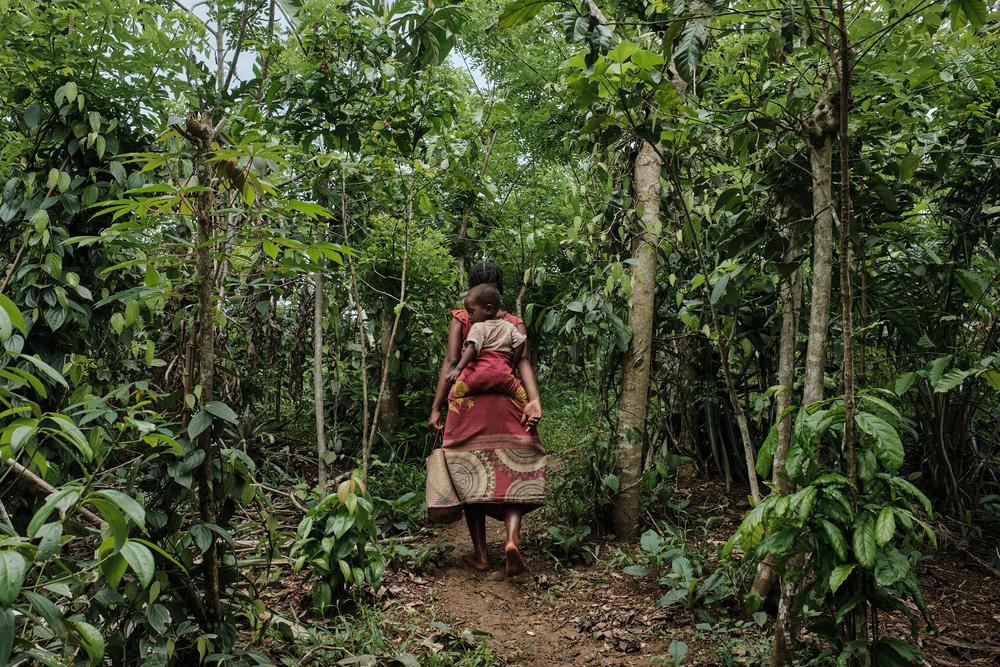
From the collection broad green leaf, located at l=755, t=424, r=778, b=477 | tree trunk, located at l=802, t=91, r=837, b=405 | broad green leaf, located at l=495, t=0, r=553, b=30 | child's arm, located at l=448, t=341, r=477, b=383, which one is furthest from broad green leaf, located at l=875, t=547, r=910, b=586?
child's arm, located at l=448, t=341, r=477, b=383

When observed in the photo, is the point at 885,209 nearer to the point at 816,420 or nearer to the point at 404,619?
the point at 816,420

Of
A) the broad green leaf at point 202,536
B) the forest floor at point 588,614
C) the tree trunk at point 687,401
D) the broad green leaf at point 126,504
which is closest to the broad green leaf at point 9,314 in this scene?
the broad green leaf at point 126,504

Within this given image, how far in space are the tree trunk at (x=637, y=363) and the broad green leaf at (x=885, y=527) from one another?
7.68ft

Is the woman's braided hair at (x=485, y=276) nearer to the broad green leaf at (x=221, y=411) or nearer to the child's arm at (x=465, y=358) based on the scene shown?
the child's arm at (x=465, y=358)

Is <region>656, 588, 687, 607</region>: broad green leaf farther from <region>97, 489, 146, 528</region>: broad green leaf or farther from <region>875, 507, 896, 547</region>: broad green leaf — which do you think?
<region>97, 489, 146, 528</region>: broad green leaf

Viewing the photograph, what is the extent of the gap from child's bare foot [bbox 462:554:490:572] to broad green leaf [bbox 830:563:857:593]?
8.29ft

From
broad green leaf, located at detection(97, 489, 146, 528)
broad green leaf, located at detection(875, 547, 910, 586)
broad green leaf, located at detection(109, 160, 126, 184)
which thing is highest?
broad green leaf, located at detection(109, 160, 126, 184)

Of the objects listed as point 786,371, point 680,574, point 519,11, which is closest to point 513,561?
point 680,574

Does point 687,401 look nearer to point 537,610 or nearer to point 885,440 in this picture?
point 537,610

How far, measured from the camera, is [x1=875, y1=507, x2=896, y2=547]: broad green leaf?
214 centimetres

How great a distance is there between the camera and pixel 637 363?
4.65 m

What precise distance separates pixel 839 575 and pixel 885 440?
0.43 metres

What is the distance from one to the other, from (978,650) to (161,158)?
3744 millimetres

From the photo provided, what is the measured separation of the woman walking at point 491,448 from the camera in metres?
4.42
